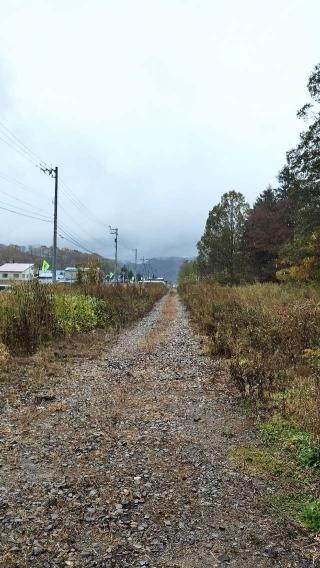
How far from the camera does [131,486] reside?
11.6ft

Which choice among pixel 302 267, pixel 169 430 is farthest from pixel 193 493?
pixel 302 267

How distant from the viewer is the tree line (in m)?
21.7

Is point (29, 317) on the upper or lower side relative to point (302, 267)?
lower

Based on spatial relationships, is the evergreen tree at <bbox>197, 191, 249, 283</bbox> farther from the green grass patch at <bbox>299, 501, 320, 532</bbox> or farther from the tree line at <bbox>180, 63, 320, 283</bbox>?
the green grass patch at <bbox>299, 501, 320, 532</bbox>

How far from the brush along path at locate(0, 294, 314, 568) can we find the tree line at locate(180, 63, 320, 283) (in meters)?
17.0

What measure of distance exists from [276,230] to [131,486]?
33.1 metres

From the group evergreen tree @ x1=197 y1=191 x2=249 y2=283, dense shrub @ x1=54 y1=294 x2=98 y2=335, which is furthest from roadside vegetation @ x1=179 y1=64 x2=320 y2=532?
evergreen tree @ x1=197 y1=191 x2=249 y2=283

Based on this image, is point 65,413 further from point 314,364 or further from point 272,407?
point 314,364

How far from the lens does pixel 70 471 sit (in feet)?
12.6

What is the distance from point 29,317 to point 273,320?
5.49 meters

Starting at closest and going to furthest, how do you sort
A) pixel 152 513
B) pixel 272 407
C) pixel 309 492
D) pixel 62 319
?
pixel 152 513 → pixel 309 492 → pixel 272 407 → pixel 62 319

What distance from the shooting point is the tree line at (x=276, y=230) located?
21.7 meters

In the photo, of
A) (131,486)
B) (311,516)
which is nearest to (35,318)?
(131,486)

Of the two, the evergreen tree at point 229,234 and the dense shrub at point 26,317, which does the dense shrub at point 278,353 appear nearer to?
the dense shrub at point 26,317
